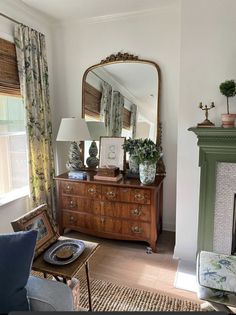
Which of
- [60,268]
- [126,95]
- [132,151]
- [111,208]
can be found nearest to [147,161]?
[132,151]

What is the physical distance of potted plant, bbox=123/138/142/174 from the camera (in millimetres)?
2670

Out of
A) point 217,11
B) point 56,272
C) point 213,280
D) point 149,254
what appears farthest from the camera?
point 149,254

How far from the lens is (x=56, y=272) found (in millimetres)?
1361

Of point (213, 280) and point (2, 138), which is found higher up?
point (2, 138)

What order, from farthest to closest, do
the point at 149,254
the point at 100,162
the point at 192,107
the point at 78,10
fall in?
1. the point at 100,162
2. the point at 78,10
3. the point at 149,254
4. the point at 192,107

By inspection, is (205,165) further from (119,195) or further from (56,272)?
(56,272)

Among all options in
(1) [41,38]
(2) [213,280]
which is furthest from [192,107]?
(1) [41,38]

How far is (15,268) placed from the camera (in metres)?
1.08

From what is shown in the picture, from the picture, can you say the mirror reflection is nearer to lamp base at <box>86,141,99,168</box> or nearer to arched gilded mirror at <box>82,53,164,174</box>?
arched gilded mirror at <box>82,53,164,174</box>

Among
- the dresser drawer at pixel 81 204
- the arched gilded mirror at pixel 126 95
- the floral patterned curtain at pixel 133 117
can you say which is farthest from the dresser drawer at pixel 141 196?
the floral patterned curtain at pixel 133 117

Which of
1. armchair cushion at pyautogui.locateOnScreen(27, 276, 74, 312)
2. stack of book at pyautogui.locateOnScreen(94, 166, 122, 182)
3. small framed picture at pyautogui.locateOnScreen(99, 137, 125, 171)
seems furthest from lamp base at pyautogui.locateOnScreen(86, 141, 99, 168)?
armchair cushion at pyautogui.locateOnScreen(27, 276, 74, 312)

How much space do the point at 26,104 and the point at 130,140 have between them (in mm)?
1204

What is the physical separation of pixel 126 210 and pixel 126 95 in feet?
4.41

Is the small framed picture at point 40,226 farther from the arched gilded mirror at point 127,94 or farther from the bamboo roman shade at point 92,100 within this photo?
the bamboo roman shade at point 92,100
